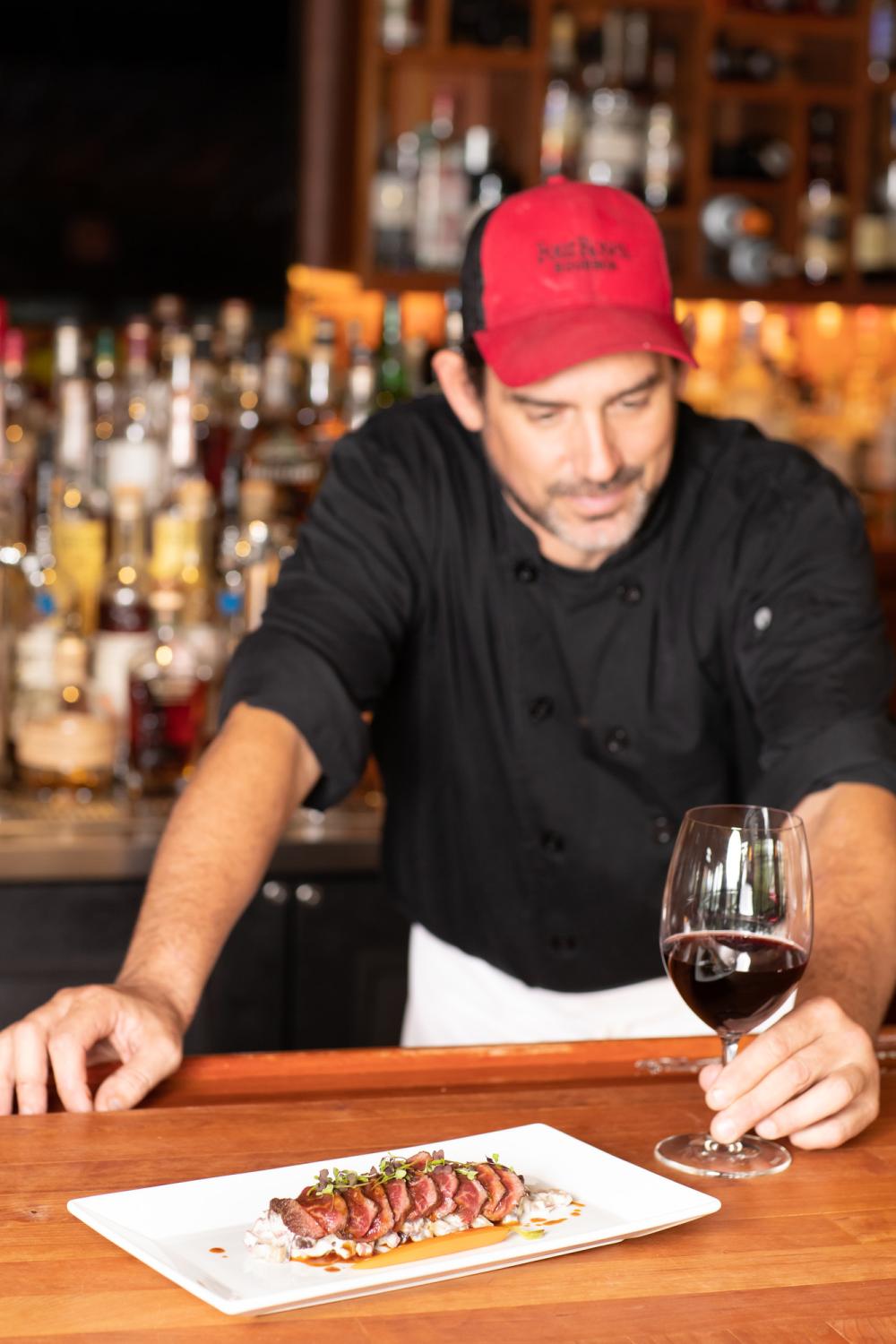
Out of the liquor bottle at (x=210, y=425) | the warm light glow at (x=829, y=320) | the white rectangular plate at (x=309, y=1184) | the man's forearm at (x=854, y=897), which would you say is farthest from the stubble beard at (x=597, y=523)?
the warm light glow at (x=829, y=320)

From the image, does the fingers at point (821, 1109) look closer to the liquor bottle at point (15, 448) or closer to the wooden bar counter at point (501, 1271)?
the wooden bar counter at point (501, 1271)

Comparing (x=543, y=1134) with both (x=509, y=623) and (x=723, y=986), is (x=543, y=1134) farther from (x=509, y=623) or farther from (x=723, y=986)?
(x=509, y=623)

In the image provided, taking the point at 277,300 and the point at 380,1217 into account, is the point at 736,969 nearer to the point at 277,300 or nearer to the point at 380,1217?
the point at 380,1217

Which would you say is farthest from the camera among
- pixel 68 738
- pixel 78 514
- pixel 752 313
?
pixel 752 313

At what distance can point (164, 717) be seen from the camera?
8.05ft

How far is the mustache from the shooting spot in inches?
64.5

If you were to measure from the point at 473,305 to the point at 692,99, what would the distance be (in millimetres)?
2543

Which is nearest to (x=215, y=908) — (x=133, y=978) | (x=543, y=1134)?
(x=133, y=978)

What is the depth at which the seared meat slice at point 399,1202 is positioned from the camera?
2.93 ft

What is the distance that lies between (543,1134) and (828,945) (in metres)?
0.40

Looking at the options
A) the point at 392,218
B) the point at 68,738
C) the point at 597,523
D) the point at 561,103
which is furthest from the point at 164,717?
the point at 561,103

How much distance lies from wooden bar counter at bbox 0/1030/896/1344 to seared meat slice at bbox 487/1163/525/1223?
3cm

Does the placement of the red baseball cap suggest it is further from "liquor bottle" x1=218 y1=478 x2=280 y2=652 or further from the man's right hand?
"liquor bottle" x1=218 y1=478 x2=280 y2=652

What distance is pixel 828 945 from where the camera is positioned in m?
1.38
